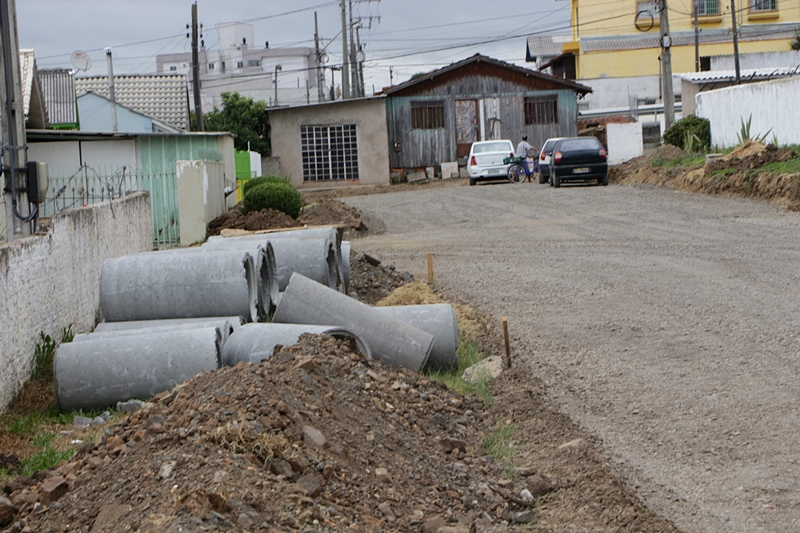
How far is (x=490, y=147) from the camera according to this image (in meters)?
34.1

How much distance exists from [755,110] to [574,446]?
24467 millimetres

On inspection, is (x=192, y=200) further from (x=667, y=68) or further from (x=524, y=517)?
(x=667, y=68)

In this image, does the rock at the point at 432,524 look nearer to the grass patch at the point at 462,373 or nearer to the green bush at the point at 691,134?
the grass patch at the point at 462,373

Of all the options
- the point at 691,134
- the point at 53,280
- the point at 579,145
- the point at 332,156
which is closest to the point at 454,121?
the point at 332,156

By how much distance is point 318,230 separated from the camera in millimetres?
12359

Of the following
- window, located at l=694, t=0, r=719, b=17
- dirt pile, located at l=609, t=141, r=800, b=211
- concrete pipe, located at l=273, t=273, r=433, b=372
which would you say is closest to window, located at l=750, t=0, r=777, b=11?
window, located at l=694, t=0, r=719, b=17

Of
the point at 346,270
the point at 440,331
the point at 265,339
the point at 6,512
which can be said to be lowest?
the point at 6,512

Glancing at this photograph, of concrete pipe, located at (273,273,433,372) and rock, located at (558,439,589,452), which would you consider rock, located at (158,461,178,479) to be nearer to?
rock, located at (558,439,589,452)

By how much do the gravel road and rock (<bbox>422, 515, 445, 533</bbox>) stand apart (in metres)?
1.32

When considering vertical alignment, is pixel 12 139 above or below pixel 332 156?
below

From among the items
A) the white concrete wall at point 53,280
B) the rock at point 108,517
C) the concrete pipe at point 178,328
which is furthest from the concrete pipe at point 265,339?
the rock at point 108,517

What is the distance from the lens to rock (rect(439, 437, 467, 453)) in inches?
244

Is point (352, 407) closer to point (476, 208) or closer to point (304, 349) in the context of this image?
point (304, 349)

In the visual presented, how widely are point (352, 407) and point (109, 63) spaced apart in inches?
→ 1023
